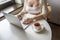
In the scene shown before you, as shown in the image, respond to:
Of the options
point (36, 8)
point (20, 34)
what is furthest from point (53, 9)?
point (20, 34)

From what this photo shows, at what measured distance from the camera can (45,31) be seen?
3.52 ft

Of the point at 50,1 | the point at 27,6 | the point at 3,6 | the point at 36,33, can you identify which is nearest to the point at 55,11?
the point at 50,1

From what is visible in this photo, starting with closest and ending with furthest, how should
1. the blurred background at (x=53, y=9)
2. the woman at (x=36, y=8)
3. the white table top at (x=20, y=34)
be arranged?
1. the white table top at (x=20, y=34)
2. the woman at (x=36, y=8)
3. the blurred background at (x=53, y=9)

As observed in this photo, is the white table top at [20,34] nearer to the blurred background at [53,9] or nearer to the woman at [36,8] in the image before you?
the woman at [36,8]

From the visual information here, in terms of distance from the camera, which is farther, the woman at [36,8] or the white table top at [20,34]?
the woman at [36,8]

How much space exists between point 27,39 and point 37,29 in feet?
0.54

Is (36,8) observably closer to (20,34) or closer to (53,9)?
(20,34)

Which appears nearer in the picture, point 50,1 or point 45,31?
point 45,31

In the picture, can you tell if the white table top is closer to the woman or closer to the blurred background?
the woman

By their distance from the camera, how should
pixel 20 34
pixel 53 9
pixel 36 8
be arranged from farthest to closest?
pixel 53 9
pixel 36 8
pixel 20 34

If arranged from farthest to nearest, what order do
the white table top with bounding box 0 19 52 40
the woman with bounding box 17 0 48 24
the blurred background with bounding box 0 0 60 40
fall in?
the blurred background with bounding box 0 0 60 40 → the woman with bounding box 17 0 48 24 → the white table top with bounding box 0 19 52 40

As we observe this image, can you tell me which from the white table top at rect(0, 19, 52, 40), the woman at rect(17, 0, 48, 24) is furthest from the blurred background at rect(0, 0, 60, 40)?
the white table top at rect(0, 19, 52, 40)

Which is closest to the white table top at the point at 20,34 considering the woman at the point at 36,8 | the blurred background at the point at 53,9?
the woman at the point at 36,8

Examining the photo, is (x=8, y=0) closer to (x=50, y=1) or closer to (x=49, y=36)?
(x=50, y=1)
